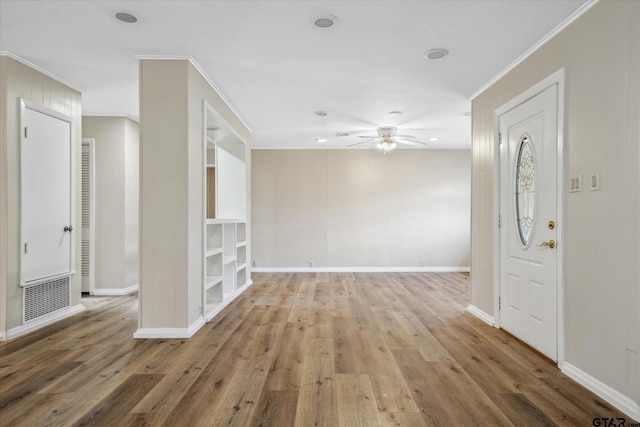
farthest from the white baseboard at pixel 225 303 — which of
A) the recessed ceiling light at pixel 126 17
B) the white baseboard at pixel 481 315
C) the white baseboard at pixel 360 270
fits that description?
the white baseboard at pixel 481 315

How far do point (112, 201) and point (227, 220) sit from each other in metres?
1.96

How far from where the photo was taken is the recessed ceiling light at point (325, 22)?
275cm

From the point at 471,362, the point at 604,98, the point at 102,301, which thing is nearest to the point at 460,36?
the point at 604,98

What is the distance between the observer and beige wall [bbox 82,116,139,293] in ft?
17.7

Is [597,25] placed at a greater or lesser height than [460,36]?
lesser

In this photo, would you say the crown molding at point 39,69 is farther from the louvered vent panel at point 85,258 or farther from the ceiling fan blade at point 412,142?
the ceiling fan blade at point 412,142

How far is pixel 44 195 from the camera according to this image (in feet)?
12.6

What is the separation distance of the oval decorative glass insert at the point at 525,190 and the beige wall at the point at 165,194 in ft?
10.5

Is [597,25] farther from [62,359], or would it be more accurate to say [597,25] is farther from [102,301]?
[102,301]

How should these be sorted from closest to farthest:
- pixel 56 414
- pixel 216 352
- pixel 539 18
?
pixel 56 414 < pixel 539 18 < pixel 216 352

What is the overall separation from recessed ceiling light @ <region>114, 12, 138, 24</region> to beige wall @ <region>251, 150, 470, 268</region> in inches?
200

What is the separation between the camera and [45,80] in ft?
12.8

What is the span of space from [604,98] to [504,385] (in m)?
2.06

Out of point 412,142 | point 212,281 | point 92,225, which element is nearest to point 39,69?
point 92,225
